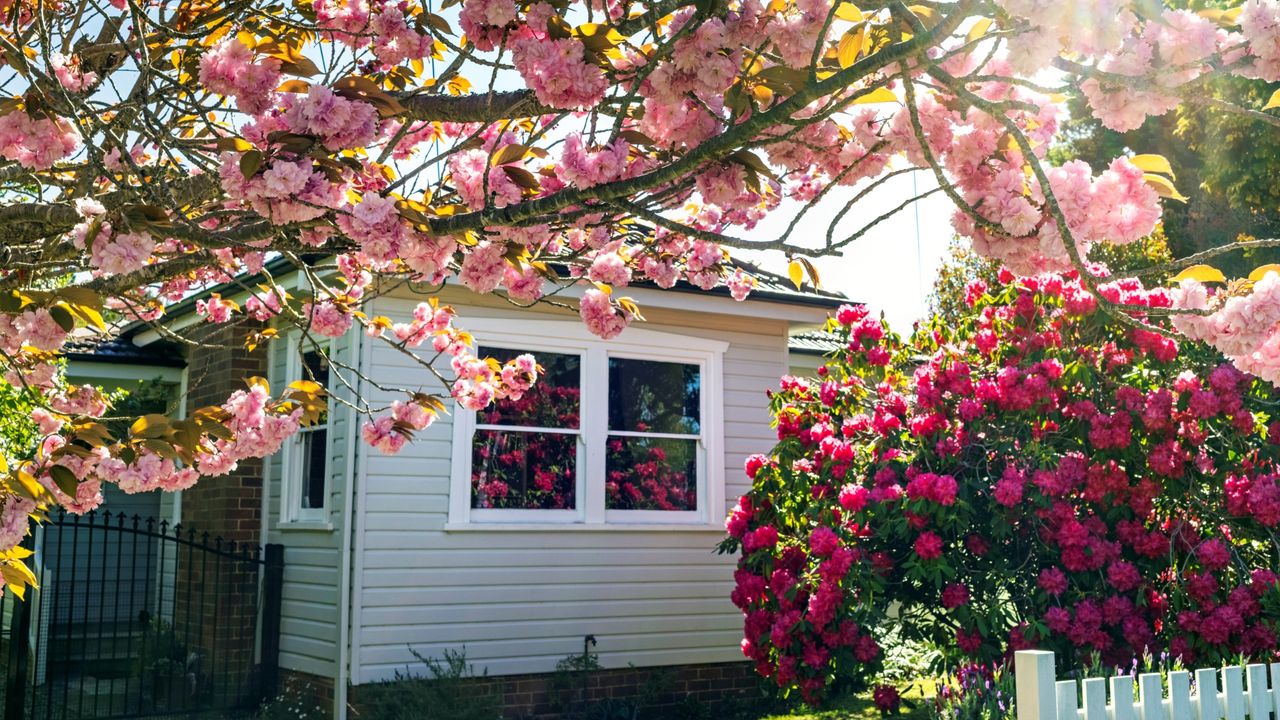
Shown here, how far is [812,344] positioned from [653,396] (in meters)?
3.41

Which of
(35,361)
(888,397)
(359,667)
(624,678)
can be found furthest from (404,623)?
(35,361)

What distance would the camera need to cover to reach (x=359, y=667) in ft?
26.2

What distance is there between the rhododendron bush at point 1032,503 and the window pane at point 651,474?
2057 mm

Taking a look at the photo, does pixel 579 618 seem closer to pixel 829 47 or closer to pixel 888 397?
pixel 888 397

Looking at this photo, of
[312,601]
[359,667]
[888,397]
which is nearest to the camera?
[888,397]

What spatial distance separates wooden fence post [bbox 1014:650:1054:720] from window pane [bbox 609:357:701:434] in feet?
20.0

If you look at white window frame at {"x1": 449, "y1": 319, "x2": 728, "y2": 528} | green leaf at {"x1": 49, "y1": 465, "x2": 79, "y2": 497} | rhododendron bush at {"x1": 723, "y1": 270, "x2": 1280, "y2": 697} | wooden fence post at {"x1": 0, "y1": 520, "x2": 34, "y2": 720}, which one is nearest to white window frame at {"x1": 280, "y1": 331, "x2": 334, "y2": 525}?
white window frame at {"x1": 449, "y1": 319, "x2": 728, "y2": 528}

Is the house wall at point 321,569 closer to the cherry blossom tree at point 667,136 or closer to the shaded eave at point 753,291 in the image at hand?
the shaded eave at point 753,291

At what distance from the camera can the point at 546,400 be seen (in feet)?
29.7

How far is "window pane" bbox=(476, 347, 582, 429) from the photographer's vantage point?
894cm

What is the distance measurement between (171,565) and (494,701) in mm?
4544

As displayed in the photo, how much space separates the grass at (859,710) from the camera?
8.28 metres

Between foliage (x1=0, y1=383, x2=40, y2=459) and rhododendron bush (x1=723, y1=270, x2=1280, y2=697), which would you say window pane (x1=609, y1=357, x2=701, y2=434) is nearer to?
rhododendron bush (x1=723, y1=270, x2=1280, y2=697)

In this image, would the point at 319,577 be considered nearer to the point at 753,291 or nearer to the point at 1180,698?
the point at 753,291
